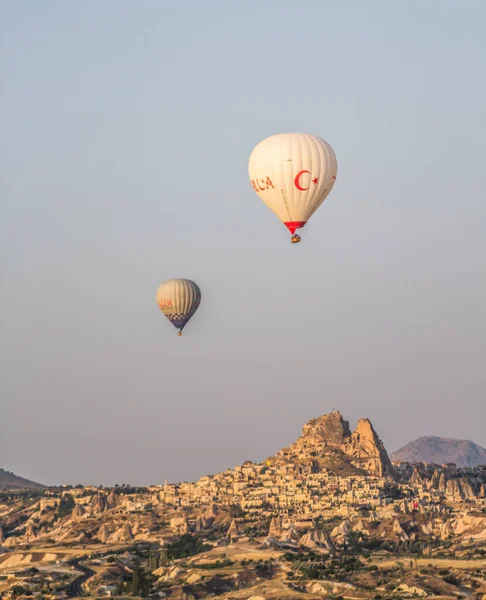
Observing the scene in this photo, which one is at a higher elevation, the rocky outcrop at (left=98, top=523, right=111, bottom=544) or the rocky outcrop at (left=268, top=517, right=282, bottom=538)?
the rocky outcrop at (left=98, top=523, right=111, bottom=544)

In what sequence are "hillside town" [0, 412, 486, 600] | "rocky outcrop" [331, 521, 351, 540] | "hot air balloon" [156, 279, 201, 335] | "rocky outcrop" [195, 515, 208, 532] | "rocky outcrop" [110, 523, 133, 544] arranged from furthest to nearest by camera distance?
"rocky outcrop" [195, 515, 208, 532]
"rocky outcrop" [110, 523, 133, 544]
"rocky outcrop" [331, 521, 351, 540]
"hot air balloon" [156, 279, 201, 335]
"hillside town" [0, 412, 486, 600]

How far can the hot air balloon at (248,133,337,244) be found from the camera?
115875 mm

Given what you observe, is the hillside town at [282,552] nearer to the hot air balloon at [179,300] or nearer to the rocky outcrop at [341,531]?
the rocky outcrop at [341,531]

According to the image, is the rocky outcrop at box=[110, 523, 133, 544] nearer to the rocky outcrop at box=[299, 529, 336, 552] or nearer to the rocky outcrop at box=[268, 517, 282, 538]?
the rocky outcrop at box=[268, 517, 282, 538]

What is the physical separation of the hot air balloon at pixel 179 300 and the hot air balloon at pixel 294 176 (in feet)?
137

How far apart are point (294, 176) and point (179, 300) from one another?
45.2 m

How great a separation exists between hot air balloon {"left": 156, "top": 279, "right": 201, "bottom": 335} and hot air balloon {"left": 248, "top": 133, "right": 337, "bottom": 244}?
4178cm

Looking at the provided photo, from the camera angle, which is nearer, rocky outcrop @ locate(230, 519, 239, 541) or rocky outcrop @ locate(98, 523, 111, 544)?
rocky outcrop @ locate(230, 519, 239, 541)

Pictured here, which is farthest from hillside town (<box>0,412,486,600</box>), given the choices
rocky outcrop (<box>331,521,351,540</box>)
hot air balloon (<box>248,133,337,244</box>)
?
hot air balloon (<box>248,133,337,244</box>)

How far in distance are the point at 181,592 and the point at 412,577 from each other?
23390 millimetres

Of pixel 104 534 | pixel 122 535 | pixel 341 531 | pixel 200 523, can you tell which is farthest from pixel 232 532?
pixel 104 534

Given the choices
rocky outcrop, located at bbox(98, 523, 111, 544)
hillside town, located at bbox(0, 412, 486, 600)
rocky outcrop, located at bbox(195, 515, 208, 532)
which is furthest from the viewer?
rocky outcrop, located at bbox(98, 523, 111, 544)

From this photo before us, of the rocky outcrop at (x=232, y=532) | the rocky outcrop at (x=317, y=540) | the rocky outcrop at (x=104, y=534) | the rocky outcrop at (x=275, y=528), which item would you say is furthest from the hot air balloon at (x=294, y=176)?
the rocky outcrop at (x=104, y=534)

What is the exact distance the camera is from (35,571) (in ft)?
531
